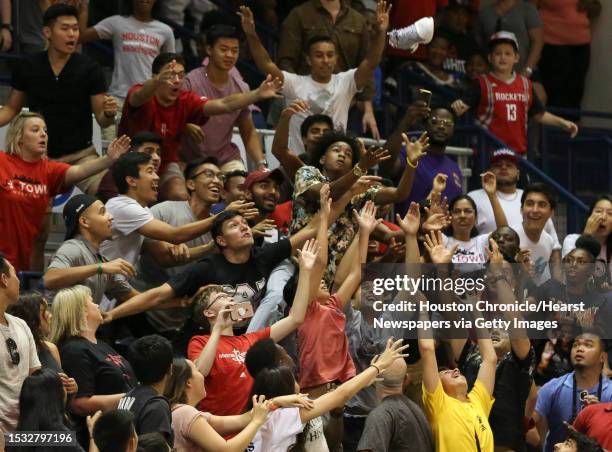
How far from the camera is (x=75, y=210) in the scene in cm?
1122

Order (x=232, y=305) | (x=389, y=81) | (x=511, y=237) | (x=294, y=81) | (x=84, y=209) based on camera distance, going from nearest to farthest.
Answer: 1. (x=232, y=305)
2. (x=84, y=209)
3. (x=511, y=237)
4. (x=294, y=81)
5. (x=389, y=81)

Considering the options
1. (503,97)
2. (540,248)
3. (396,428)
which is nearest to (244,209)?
(396,428)

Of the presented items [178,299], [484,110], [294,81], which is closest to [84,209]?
[178,299]

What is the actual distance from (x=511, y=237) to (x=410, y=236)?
1.56m

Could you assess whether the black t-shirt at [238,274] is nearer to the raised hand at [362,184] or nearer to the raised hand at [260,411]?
the raised hand at [362,184]

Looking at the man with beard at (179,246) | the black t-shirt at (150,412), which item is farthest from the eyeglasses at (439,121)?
the black t-shirt at (150,412)

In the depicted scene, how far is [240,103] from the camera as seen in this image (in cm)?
1313

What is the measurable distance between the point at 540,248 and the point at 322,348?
11.5 feet

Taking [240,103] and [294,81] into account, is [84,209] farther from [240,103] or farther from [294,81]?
[294,81]

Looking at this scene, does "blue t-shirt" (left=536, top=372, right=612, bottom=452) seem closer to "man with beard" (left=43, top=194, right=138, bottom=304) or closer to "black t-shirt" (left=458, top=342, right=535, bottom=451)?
"black t-shirt" (left=458, top=342, right=535, bottom=451)

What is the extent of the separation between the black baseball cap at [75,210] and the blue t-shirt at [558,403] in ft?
11.8

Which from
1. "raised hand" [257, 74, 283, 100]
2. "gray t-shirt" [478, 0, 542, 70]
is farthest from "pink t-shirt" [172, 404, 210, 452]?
"gray t-shirt" [478, 0, 542, 70]

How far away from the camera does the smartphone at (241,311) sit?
1063cm

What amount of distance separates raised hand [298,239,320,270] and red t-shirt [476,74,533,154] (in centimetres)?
524
